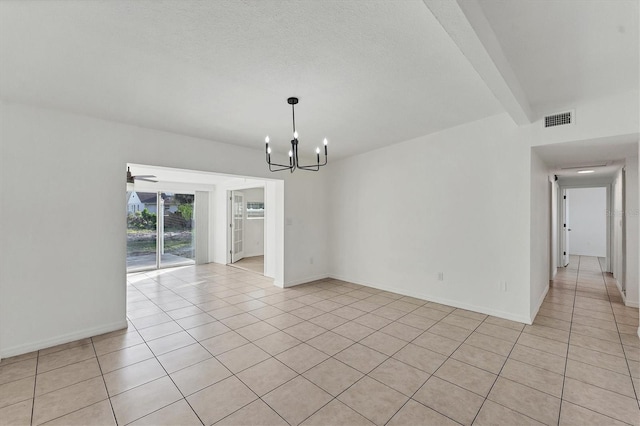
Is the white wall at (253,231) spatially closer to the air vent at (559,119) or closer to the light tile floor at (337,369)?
the light tile floor at (337,369)

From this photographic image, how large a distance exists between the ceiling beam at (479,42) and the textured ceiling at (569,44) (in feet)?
0.29

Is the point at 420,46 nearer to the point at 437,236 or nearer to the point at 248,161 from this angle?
the point at 437,236

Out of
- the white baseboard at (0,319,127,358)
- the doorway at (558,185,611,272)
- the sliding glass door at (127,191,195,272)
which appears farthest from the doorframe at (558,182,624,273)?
the sliding glass door at (127,191,195,272)

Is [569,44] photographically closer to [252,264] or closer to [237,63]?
[237,63]

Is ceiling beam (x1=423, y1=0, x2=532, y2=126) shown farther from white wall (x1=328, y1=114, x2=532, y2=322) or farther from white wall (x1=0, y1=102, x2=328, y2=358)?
white wall (x1=0, y1=102, x2=328, y2=358)

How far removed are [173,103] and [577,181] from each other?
9238mm

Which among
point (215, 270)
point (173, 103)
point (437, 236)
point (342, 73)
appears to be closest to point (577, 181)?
point (437, 236)

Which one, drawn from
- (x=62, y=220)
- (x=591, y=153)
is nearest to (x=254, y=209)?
(x=62, y=220)

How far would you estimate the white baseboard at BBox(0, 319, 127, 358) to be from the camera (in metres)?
2.83

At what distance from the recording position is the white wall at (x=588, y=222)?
28.7 feet

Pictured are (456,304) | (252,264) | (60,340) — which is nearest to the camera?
(60,340)

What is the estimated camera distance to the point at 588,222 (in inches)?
354

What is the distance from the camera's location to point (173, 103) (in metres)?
2.97

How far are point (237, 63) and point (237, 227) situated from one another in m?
6.47
